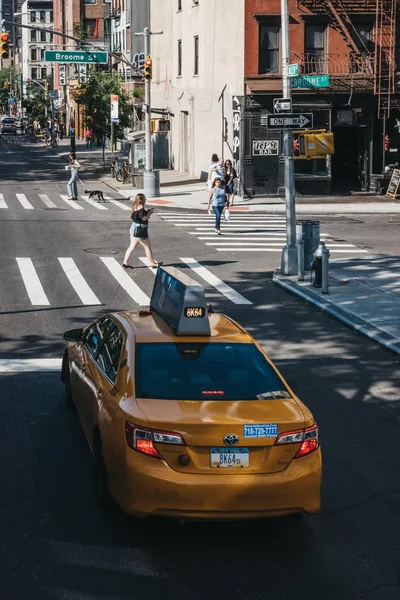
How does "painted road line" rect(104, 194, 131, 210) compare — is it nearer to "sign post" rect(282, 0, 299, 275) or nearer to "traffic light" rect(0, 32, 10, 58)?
"traffic light" rect(0, 32, 10, 58)

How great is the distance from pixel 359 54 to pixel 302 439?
120ft

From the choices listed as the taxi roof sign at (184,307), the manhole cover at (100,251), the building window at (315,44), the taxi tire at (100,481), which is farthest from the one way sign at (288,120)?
the building window at (315,44)

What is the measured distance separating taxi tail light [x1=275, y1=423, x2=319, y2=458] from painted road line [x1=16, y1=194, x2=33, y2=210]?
98.9ft

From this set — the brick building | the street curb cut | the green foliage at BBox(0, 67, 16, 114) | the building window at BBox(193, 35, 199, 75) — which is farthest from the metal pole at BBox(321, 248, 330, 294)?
the green foliage at BBox(0, 67, 16, 114)

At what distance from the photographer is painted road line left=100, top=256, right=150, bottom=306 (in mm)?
19297

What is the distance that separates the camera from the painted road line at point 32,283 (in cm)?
1906

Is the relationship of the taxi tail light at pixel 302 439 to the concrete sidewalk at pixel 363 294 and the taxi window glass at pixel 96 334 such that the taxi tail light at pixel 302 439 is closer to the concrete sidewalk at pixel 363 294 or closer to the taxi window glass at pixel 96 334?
the taxi window glass at pixel 96 334

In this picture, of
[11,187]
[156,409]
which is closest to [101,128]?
[11,187]

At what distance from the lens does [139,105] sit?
65.0 meters

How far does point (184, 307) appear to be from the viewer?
9031mm

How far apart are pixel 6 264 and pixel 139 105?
43551mm

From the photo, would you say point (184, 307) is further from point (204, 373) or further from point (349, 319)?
point (349, 319)

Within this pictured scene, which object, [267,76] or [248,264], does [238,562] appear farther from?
[267,76]

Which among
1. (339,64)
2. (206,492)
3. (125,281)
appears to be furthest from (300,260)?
(339,64)
